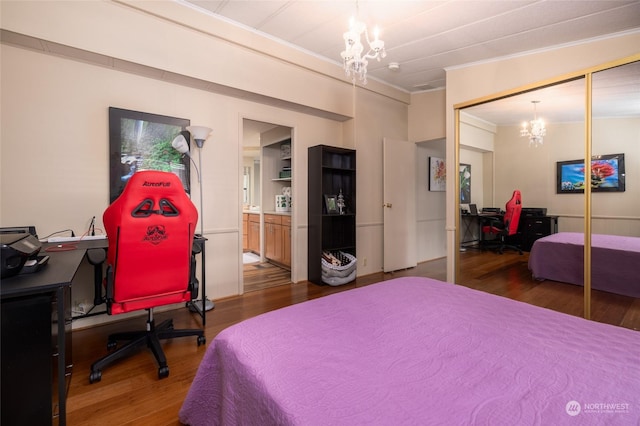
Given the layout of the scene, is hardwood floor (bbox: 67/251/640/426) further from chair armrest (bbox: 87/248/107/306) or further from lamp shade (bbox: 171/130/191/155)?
lamp shade (bbox: 171/130/191/155)

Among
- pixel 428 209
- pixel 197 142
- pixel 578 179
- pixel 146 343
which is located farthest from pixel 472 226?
pixel 146 343

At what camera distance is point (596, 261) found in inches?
108

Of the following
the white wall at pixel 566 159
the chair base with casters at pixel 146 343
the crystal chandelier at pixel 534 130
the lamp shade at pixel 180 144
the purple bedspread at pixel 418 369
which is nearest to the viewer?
the purple bedspread at pixel 418 369

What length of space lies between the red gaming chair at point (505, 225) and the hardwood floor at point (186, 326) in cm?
15

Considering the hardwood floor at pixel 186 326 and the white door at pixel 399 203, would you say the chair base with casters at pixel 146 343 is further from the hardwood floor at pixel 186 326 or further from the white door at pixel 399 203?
the white door at pixel 399 203

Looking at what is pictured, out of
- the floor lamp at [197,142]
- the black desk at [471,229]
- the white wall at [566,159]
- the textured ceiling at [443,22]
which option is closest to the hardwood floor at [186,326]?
the black desk at [471,229]

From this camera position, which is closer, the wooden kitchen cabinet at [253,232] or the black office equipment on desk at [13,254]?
the black office equipment on desk at [13,254]

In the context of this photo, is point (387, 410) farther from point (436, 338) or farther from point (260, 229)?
point (260, 229)

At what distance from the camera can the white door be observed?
4.51 meters

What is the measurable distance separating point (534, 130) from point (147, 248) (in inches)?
150

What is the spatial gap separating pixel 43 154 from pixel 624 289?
16.8 feet

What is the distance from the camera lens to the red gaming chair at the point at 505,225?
10.8 feet

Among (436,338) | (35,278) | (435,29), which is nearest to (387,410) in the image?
(436,338)

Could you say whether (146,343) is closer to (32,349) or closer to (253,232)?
(32,349)
